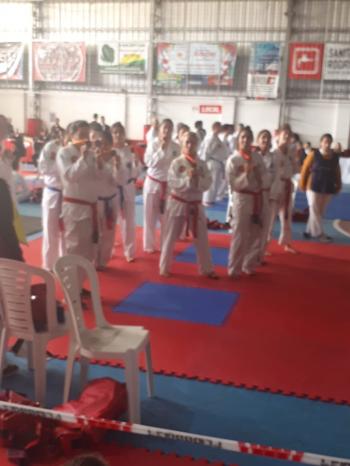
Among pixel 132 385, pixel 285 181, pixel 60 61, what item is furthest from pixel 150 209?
pixel 60 61

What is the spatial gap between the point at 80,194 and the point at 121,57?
532 inches

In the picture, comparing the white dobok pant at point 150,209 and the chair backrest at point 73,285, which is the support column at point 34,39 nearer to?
the white dobok pant at point 150,209

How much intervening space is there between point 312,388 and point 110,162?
3518 mm

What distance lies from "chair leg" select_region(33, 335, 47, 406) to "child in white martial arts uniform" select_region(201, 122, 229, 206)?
24.8 ft

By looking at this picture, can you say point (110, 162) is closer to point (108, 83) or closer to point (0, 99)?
point (108, 83)

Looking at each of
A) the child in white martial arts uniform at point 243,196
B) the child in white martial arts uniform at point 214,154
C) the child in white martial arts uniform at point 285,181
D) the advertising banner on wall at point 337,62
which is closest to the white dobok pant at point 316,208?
the child in white martial arts uniform at point 285,181

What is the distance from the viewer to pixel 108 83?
697 inches

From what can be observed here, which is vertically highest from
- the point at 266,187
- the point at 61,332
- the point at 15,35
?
the point at 15,35

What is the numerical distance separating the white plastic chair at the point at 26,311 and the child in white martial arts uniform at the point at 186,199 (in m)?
2.68

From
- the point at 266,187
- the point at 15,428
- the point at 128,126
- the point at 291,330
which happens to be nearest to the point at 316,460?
the point at 15,428

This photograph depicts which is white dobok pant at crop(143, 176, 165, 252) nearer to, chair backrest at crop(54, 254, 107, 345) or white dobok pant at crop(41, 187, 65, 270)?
white dobok pant at crop(41, 187, 65, 270)

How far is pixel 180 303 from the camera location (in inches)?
193

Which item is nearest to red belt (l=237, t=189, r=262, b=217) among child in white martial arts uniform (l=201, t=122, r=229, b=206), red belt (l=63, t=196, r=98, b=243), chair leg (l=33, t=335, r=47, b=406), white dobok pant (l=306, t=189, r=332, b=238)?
red belt (l=63, t=196, r=98, b=243)

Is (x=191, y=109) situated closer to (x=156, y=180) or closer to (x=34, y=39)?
(x=34, y=39)
